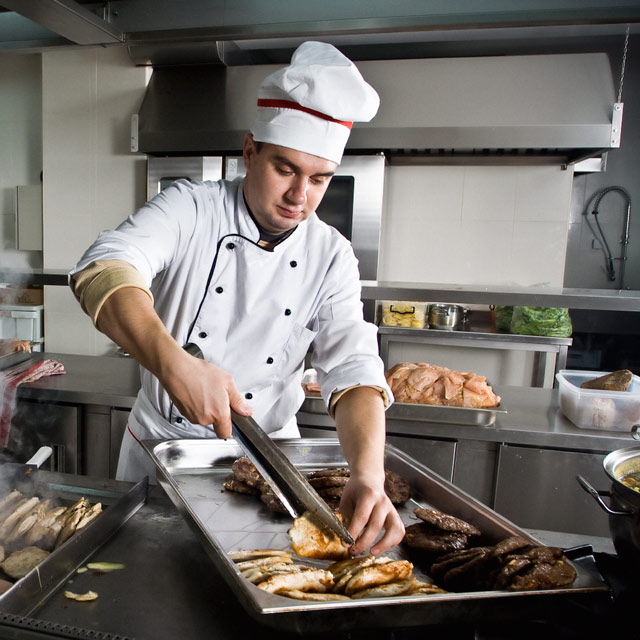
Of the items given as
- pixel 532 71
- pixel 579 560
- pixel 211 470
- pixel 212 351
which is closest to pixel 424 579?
pixel 579 560

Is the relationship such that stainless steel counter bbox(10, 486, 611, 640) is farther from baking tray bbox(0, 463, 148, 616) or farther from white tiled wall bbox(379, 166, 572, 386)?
white tiled wall bbox(379, 166, 572, 386)

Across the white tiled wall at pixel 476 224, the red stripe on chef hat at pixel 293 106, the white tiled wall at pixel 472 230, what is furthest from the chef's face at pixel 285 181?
the white tiled wall at pixel 476 224

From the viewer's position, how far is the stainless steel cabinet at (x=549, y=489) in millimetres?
2307

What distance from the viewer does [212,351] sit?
1.80 metres

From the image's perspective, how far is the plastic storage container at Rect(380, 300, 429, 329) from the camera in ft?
14.3

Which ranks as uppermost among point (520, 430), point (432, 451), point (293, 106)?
point (293, 106)

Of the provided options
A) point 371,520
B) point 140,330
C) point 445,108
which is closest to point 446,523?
point 371,520

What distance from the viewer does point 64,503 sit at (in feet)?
4.36

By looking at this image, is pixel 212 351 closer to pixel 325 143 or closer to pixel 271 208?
pixel 271 208

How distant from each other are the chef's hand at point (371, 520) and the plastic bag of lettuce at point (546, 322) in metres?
3.29

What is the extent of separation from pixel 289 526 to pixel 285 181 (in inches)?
36.0

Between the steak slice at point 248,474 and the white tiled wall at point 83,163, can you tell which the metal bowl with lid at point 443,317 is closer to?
the white tiled wall at point 83,163

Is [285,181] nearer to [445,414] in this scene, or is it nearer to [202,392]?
[202,392]

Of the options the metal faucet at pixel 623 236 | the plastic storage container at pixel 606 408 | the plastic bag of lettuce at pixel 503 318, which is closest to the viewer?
the plastic storage container at pixel 606 408
